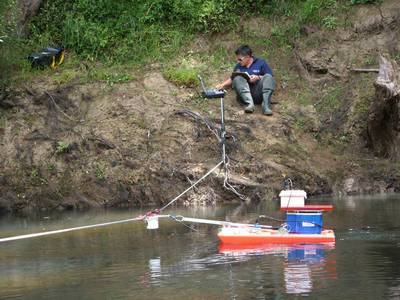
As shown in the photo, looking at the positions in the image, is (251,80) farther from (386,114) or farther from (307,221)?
(307,221)

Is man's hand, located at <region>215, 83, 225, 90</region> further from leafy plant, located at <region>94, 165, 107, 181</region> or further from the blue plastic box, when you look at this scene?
the blue plastic box

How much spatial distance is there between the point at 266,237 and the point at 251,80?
733 cm

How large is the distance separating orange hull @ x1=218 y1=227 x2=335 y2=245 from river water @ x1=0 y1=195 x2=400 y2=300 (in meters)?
0.20

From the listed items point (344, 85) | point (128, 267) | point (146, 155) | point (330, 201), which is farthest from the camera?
point (344, 85)

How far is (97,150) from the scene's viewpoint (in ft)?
57.4

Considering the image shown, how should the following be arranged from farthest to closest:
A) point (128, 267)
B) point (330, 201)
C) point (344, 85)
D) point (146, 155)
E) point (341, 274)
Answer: point (344, 85) < point (146, 155) < point (330, 201) < point (128, 267) < point (341, 274)

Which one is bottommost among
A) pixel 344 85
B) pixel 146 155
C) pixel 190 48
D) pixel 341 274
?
pixel 341 274

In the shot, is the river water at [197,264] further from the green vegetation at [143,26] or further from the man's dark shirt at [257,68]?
the green vegetation at [143,26]

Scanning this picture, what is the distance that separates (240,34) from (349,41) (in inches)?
103

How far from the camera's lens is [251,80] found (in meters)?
18.1

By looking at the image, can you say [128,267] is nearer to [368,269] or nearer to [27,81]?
[368,269]

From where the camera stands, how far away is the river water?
28.0 ft

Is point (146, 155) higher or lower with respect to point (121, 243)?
higher

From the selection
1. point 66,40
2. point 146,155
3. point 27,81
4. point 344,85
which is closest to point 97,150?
point 146,155
